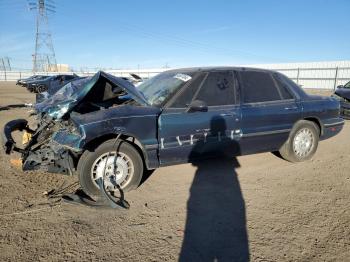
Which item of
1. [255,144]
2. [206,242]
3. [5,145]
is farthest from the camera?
[255,144]

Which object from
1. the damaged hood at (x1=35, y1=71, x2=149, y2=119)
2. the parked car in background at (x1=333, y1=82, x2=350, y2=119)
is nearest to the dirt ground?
the damaged hood at (x1=35, y1=71, x2=149, y2=119)

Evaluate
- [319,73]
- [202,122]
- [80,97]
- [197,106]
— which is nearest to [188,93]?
[197,106]

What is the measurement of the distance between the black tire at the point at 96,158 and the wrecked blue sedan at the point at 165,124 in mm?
12

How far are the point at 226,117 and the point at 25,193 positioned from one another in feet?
9.79

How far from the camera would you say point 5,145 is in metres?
3.78

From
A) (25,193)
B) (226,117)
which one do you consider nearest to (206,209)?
(226,117)

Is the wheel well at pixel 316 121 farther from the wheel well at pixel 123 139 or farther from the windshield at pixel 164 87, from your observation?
the wheel well at pixel 123 139

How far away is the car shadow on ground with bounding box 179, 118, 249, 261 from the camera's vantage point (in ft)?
9.05

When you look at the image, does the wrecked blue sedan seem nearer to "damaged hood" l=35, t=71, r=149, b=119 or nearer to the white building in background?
"damaged hood" l=35, t=71, r=149, b=119

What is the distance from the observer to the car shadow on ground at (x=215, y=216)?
2.76 metres

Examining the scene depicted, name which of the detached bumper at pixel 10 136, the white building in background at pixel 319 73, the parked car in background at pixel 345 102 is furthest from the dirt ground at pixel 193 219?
the white building in background at pixel 319 73

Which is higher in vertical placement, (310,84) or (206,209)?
(310,84)

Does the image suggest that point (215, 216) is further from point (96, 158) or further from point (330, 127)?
point (330, 127)

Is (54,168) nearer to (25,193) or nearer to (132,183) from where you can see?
(25,193)
